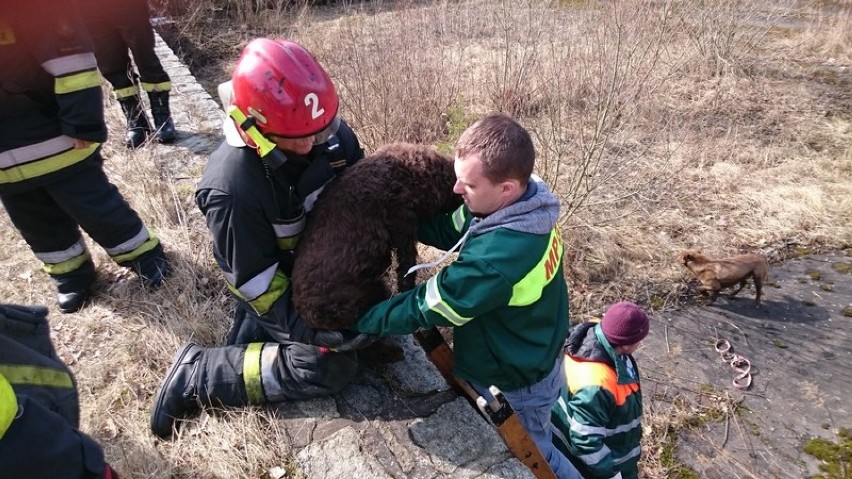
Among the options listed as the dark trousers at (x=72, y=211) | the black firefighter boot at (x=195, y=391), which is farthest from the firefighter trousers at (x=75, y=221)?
the black firefighter boot at (x=195, y=391)

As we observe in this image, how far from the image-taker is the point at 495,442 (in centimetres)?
245

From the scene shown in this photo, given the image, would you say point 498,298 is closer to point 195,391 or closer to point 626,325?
point 626,325

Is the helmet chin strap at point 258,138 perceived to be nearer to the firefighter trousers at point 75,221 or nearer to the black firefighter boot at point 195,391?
the black firefighter boot at point 195,391

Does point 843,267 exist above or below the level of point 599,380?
below

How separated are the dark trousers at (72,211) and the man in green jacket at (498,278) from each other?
6.66 ft

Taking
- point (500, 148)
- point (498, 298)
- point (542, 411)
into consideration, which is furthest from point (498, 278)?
point (542, 411)

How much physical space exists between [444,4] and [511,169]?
17.1 ft

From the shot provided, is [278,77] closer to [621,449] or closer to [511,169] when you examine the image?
[511,169]

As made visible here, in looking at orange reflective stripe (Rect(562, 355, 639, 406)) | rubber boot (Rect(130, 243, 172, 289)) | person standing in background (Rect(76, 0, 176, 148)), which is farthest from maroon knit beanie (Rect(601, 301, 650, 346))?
person standing in background (Rect(76, 0, 176, 148))

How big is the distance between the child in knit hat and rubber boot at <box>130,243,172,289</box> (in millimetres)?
2795

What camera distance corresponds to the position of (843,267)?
4992 mm

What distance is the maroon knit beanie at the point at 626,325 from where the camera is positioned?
279 centimetres

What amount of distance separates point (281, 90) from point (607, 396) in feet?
7.43

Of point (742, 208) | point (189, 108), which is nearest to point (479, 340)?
point (742, 208)
